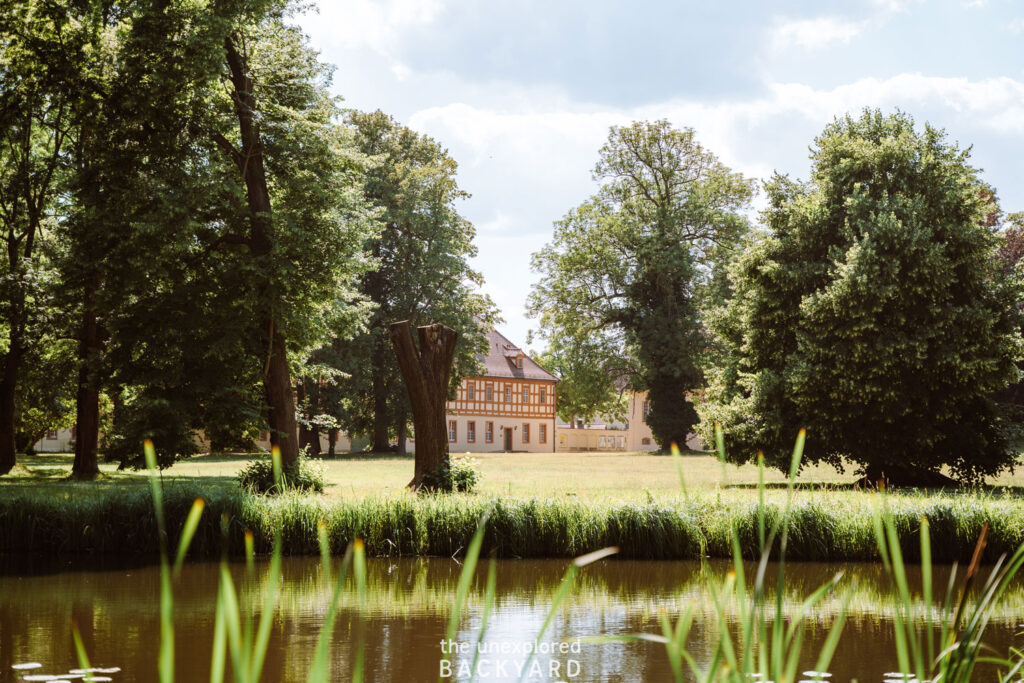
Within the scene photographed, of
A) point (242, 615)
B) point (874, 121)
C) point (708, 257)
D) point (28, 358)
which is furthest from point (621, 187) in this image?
point (242, 615)

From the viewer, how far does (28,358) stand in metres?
23.8

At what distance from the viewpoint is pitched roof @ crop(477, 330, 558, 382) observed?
219 feet

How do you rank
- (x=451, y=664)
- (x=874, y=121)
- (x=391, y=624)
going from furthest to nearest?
(x=874, y=121) < (x=391, y=624) < (x=451, y=664)

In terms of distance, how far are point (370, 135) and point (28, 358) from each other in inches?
995

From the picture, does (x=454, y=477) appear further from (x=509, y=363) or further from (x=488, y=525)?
(x=509, y=363)

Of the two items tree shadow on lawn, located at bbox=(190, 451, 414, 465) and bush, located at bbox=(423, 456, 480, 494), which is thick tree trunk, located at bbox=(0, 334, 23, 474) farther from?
tree shadow on lawn, located at bbox=(190, 451, 414, 465)

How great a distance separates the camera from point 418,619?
339 inches

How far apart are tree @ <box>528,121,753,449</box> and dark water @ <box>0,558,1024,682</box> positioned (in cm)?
3176

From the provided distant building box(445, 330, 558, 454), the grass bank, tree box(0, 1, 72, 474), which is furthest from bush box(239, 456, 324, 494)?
distant building box(445, 330, 558, 454)

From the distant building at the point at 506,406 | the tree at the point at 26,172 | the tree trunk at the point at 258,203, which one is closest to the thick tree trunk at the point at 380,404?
the distant building at the point at 506,406

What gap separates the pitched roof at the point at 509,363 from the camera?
66.8 metres

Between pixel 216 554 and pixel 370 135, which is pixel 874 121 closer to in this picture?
pixel 216 554

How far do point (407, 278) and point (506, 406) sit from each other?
953 inches

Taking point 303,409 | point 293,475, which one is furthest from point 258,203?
point 303,409
